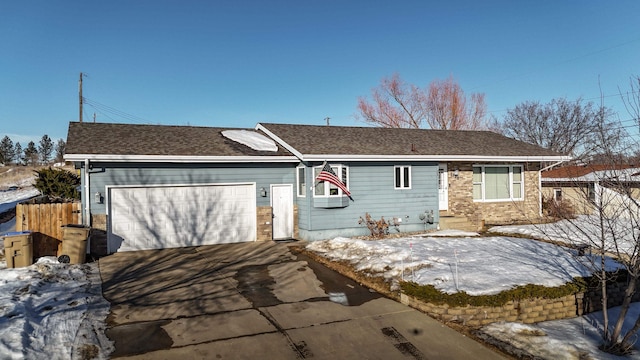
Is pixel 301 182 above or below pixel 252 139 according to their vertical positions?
below

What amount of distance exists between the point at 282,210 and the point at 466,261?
658 cm

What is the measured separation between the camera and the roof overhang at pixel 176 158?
11.1 m

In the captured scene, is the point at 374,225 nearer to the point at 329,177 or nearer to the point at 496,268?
the point at 329,177

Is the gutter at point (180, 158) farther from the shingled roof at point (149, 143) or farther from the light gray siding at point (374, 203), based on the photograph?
the light gray siding at point (374, 203)

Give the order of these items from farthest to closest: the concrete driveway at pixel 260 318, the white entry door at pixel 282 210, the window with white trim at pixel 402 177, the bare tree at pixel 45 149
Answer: the bare tree at pixel 45 149 → the window with white trim at pixel 402 177 → the white entry door at pixel 282 210 → the concrete driveway at pixel 260 318

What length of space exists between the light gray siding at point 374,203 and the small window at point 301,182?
0.78ft

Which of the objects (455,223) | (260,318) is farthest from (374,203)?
(260,318)

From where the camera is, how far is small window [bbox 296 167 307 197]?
13.7m

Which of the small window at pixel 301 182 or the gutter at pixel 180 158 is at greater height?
the gutter at pixel 180 158

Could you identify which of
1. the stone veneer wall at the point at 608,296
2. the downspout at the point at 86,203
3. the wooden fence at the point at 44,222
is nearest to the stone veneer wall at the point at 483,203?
the stone veneer wall at the point at 608,296

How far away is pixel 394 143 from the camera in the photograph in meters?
16.0

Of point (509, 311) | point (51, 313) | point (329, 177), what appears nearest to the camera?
point (51, 313)

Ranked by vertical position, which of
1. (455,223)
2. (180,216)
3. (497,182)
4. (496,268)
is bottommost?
(496,268)

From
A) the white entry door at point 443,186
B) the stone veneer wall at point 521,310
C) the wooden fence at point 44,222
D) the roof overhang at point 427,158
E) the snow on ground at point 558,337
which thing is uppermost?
the roof overhang at point 427,158
